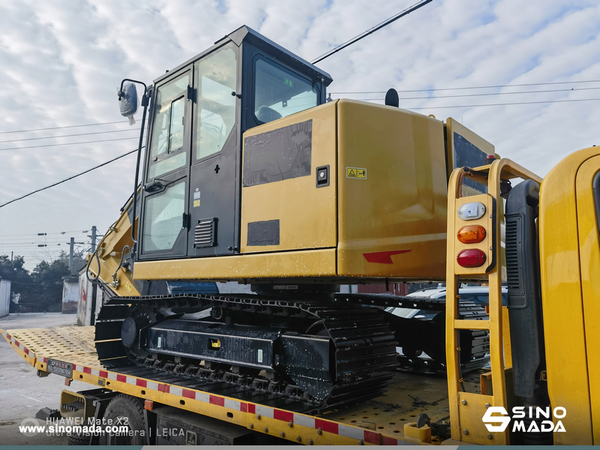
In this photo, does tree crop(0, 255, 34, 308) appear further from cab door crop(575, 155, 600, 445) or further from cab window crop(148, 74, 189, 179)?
cab door crop(575, 155, 600, 445)

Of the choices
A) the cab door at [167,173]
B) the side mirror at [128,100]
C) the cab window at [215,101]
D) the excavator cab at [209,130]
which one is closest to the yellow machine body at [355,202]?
the excavator cab at [209,130]

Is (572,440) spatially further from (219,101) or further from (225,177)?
(219,101)

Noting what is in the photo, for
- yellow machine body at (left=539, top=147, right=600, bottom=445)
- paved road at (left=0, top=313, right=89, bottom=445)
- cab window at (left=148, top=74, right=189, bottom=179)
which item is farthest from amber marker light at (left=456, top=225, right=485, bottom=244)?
paved road at (left=0, top=313, right=89, bottom=445)

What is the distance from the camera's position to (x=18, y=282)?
56.1 meters

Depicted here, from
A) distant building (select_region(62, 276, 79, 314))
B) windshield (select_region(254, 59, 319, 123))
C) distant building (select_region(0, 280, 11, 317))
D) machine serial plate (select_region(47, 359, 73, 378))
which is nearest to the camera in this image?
windshield (select_region(254, 59, 319, 123))

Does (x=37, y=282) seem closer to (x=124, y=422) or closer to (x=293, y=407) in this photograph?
(x=124, y=422)

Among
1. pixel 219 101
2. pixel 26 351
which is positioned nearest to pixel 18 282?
pixel 26 351

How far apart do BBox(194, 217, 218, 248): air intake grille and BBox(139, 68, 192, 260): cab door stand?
22cm

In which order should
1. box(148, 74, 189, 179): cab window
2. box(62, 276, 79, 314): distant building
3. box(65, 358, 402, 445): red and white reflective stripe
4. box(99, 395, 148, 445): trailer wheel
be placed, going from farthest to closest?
1. box(62, 276, 79, 314): distant building
2. box(148, 74, 189, 179): cab window
3. box(99, 395, 148, 445): trailer wheel
4. box(65, 358, 402, 445): red and white reflective stripe

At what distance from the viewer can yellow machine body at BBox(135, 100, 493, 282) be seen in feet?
10.1

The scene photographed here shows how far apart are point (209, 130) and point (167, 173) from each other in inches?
30.5

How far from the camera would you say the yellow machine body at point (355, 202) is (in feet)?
10.1

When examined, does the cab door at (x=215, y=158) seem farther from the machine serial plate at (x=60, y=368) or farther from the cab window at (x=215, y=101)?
the machine serial plate at (x=60, y=368)

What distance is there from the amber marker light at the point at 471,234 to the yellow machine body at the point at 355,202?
0.70m
